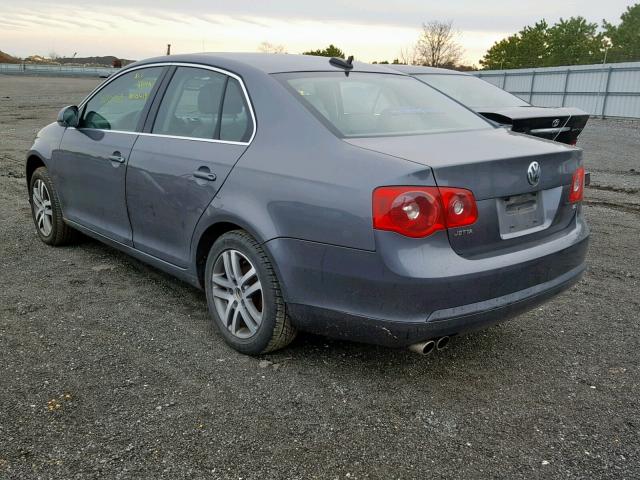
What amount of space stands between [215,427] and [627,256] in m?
4.33

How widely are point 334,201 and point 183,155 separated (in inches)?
50.6

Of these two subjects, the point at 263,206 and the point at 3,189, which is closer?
the point at 263,206

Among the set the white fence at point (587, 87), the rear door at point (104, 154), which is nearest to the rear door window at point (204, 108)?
the rear door at point (104, 154)

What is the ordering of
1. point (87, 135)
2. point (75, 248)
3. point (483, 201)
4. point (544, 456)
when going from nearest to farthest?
point (544, 456) < point (483, 201) < point (87, 135) < point (75, 248)

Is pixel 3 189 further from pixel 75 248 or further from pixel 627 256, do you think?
pixel 627 256

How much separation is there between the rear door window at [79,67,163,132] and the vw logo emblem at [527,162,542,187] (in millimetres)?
2558

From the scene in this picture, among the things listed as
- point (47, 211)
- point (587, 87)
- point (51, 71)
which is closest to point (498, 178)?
point (47, 211)

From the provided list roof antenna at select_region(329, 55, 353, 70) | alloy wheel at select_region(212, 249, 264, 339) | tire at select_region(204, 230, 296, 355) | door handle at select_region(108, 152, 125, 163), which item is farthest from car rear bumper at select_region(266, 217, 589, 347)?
door handle at select_region(108, 152, 125, 163)

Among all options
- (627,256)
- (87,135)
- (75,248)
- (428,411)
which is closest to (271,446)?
(428,411)

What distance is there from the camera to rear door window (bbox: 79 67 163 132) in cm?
437

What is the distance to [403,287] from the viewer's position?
9.11 ft

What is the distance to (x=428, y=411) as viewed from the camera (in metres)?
3.03

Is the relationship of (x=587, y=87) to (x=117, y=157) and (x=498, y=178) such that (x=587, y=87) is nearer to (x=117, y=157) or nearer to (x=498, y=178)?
(x=117, y=157)

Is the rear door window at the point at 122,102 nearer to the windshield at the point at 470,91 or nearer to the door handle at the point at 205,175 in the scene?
the door handle at the point at 205,175
